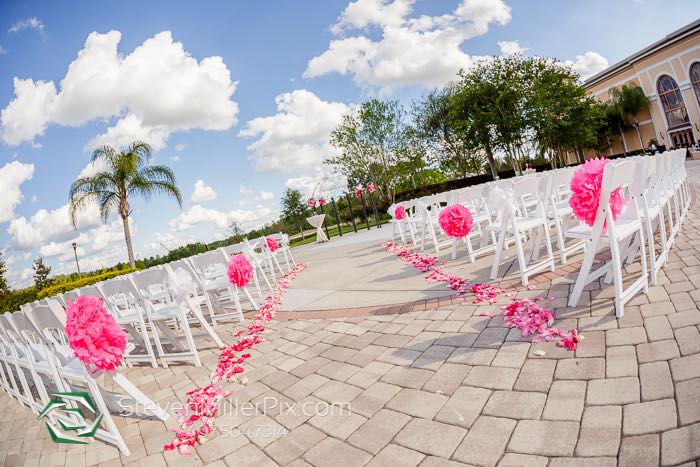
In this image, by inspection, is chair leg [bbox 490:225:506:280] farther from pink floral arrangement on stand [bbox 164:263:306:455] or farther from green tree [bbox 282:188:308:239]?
green tree [bbox 282:188:308:239]

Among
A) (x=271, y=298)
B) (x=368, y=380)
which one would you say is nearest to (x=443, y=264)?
(x=271, y=298)

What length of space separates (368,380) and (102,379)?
3970 mm

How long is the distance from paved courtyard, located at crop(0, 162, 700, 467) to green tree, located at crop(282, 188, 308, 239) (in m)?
22.2

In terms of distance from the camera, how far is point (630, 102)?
40750 mm

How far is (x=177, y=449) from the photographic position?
2416 mm

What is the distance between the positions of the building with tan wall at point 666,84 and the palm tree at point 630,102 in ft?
1.31

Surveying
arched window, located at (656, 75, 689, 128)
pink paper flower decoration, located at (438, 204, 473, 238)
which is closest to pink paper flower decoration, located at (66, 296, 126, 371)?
pink paper flower decoration, located at (438, 204, 473, 238)

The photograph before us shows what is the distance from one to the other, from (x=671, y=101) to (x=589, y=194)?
49.3 meters

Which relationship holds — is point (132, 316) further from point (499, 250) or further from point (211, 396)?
point (499, 250)

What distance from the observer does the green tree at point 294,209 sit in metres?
25.5

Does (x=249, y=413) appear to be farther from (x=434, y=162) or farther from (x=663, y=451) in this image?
(x=434, y=162)

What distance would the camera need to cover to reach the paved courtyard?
5.53 ft

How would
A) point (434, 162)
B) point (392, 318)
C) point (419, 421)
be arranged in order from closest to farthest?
point (419, 421) → point (392, 318) → point (434, 162)

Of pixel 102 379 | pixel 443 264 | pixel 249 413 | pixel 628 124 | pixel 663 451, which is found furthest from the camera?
pixel 628 124
